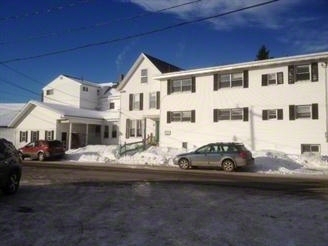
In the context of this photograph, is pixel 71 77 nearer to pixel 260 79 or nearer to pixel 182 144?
pixel 182 144

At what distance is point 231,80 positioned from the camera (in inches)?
1291

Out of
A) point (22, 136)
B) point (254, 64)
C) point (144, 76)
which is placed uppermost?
point (144, 76)

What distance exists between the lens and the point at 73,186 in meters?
14.5

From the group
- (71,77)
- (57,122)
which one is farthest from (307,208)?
(71,77)

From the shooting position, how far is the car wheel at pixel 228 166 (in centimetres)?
2431

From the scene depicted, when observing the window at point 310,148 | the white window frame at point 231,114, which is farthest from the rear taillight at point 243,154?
the white window frame at point 231,114

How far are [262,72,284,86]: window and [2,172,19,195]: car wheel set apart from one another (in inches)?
875

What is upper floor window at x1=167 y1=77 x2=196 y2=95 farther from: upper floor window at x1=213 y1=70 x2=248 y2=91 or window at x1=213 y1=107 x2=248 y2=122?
→ window at x1=213 y1=107 x2=248 y2=122

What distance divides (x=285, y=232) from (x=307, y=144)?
22.9m

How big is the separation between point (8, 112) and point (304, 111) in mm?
39558

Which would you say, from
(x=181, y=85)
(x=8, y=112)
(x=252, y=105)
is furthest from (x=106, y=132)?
(x=252, y=105)

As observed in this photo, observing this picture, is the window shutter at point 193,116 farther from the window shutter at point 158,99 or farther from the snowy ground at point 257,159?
the window shutter at point 158,99

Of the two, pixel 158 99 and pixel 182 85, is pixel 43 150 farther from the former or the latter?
pixel 182 85

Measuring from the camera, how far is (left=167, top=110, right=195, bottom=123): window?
34750 millimetres
